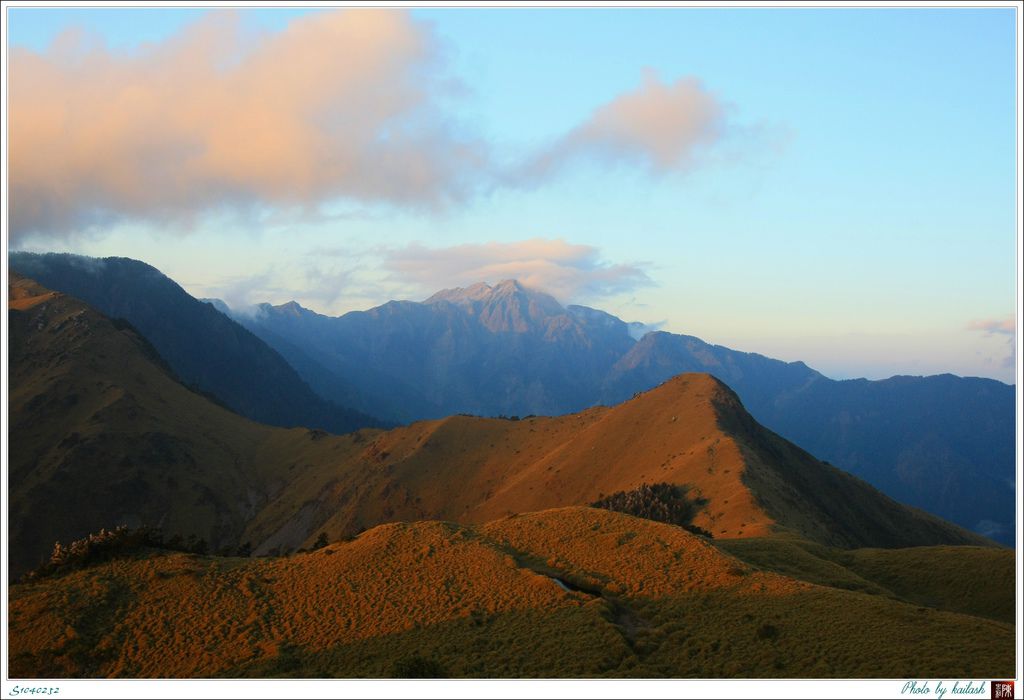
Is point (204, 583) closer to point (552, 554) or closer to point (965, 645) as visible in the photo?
point (552, 554)

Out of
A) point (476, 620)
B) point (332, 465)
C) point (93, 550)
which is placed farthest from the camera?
point (332, 465)

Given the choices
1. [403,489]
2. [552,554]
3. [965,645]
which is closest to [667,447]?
[403,489]

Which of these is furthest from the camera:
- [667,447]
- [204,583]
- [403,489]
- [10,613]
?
[403,489]

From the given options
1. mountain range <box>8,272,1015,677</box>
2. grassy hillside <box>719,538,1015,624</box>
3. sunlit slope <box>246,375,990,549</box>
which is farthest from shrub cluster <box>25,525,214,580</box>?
sunlit slope <box>246,375,990,549</box>

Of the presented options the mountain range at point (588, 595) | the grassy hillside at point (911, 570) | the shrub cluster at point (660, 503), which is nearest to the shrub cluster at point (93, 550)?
the mountain range at point (588, 595)

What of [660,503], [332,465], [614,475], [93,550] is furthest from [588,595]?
[332,465]

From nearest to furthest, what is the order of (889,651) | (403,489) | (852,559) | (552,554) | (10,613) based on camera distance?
(889,651) → (10,613) → (552,554) → (852,559) → (403,489)

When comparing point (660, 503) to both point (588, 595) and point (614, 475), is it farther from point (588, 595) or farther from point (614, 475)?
point (588, 595)
